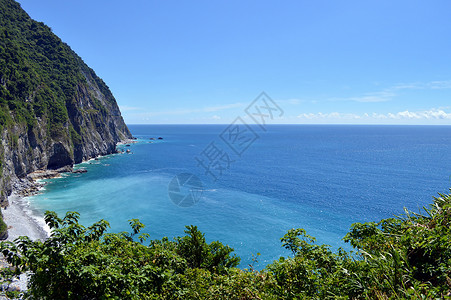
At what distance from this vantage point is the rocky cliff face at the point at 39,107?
193 ft

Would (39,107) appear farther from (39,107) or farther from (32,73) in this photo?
(32,73)

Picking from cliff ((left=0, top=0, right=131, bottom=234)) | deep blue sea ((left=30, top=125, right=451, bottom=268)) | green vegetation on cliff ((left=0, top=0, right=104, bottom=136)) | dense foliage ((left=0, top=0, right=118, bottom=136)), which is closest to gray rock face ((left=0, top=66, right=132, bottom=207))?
cliff ((left=0, top=0, right=131, bottom=234))

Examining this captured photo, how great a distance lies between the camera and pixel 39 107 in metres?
74.6

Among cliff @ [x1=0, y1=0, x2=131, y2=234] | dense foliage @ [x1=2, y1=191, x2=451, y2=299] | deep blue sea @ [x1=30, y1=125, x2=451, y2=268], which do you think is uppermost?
cliff @ [x1=0, y1=0, x2=131, y2=234]

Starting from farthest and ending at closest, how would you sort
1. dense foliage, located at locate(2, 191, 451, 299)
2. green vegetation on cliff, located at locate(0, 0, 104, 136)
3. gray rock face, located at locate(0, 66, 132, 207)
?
green vegetation on cliff, located at locate(0, 0, 104, 136)
gray rock face, located at locate(0, 66, 132, 207)
dense foliage, located at locate(2, 191, 451, 299)

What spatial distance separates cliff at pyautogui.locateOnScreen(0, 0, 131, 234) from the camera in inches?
2318

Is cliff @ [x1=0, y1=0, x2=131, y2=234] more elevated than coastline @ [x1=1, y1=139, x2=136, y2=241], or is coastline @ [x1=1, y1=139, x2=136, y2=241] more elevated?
cliff @ [x1=0, y1=0, x2=131, y2=234]

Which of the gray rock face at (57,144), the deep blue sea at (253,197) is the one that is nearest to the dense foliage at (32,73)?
the gray rock face at (57,144)

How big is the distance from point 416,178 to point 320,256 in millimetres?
76574

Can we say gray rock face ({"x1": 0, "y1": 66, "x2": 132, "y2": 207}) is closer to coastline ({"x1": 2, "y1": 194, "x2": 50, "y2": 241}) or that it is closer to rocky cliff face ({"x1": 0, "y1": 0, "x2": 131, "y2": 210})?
rocky cliff face ({"x1": 0, "y1": 0, "x2": 131, "y2": 210})

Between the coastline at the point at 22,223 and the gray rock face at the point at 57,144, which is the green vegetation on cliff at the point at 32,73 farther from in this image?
the coastline at the point at 22,223

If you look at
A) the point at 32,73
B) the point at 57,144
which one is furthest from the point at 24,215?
the point at 32,73

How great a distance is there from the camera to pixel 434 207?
361 inches

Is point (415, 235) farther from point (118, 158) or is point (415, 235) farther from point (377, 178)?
point (118, 158)
